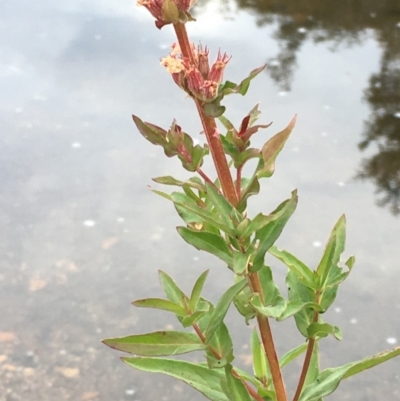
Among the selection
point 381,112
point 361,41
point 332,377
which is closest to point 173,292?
point 332,377

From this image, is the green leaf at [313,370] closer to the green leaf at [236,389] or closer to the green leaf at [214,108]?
the green leaf at [236,389]

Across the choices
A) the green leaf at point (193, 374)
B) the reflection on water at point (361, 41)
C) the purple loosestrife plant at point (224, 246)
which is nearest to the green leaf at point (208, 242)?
the purple loosestrife plant at point (224, 246)

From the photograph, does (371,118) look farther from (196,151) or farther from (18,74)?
(196,151)

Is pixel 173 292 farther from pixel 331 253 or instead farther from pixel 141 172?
pixel 141 172

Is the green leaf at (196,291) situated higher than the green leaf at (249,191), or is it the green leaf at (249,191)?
the green leaf at (249,191)

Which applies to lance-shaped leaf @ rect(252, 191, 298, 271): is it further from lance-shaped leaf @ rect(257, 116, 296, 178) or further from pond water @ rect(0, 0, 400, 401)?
pond water @ rect(0, 0, 400, 401)

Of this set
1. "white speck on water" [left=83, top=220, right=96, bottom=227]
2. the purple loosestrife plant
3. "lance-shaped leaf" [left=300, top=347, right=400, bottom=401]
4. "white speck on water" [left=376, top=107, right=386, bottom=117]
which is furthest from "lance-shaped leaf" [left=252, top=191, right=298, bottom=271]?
"white speck on water" [left=376, top=107, right=386, bottom=117]
